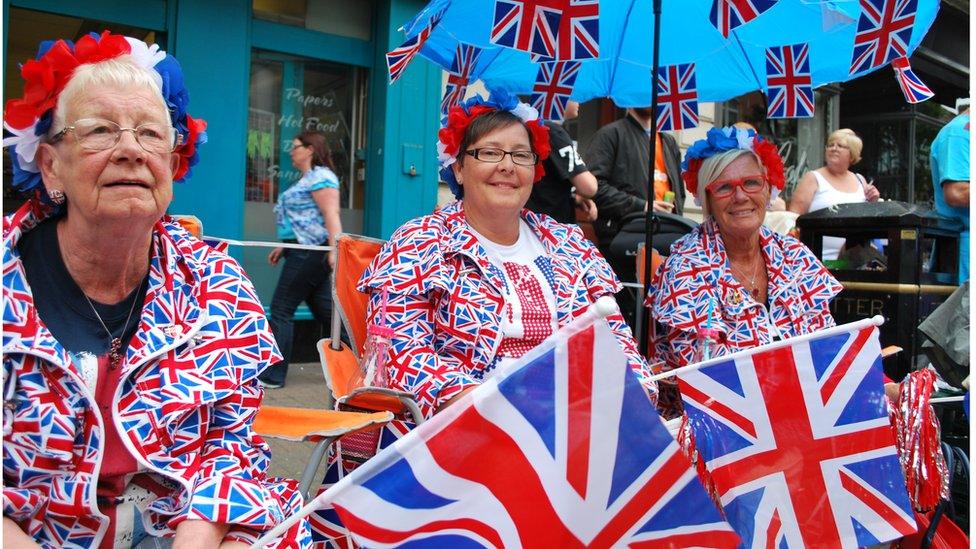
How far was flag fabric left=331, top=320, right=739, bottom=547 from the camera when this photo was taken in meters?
1.33

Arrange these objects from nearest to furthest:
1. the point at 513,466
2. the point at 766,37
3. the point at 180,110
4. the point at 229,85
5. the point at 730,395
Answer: the point at 513,466
the point at 180,110
the point at 730,395
the point at 766,37
the point at 229,85

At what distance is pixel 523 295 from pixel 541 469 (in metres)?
1.35

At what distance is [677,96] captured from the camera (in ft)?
13.6

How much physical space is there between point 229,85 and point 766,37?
400 centimetres

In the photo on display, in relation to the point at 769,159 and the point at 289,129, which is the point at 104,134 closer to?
the point at 769,159

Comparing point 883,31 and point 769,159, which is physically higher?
point 883,31

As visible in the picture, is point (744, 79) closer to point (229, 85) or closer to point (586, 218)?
point (586, 218)

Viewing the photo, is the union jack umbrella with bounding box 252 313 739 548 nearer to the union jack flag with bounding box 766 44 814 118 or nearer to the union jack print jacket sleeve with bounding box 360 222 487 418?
the union jack print jacket sleeve with bounding box 360 222 487 418

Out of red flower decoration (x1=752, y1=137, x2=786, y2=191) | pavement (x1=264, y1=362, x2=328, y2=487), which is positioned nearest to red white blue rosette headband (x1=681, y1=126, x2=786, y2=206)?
red flower decoration (x1=752, y1=137, x2=786, y2=191)

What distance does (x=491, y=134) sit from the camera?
2.88 metres

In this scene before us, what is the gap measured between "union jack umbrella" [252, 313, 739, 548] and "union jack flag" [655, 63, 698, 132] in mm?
2930

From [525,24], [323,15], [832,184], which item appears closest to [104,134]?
[525,24]

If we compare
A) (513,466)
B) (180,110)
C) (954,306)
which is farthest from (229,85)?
(513,466)

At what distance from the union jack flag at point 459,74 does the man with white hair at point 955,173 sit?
2.36 metres
